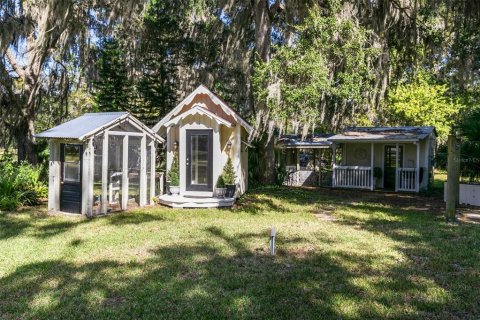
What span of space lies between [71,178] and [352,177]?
39.4ft

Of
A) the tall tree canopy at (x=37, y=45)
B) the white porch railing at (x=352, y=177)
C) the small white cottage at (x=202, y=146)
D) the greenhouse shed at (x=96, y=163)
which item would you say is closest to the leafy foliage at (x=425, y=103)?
the white porch railing at (x=352, y=177)

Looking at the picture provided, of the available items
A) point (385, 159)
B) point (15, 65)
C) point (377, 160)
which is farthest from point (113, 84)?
point (385, 159)

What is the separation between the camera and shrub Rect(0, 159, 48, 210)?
10.0 metres

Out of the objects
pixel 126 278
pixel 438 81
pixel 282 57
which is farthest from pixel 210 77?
pixel 126 278

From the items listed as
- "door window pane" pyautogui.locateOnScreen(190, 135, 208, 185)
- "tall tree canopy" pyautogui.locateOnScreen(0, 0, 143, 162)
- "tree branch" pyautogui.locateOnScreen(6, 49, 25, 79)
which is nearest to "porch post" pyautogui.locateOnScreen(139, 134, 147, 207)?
"door window pane" pyautogui.locateOnScreen(190, 135, 208, 185)

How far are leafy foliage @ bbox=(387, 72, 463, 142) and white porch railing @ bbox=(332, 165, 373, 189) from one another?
6.02 metres

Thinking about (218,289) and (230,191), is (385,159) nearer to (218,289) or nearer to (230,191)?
(230,191)

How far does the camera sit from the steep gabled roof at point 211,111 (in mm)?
11744

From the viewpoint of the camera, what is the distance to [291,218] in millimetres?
9070

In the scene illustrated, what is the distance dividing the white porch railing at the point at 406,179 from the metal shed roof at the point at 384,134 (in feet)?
4.45

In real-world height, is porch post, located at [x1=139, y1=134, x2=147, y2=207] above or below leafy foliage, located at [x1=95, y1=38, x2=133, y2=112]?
below

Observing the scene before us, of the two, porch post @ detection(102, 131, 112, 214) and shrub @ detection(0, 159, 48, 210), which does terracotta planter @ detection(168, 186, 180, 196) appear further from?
shrub @ detection(0, 159, 48, 210)

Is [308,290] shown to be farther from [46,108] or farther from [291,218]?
[46,108]

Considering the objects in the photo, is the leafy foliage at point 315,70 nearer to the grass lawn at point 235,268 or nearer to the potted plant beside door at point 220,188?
the potted plant beside door at point 220,188
